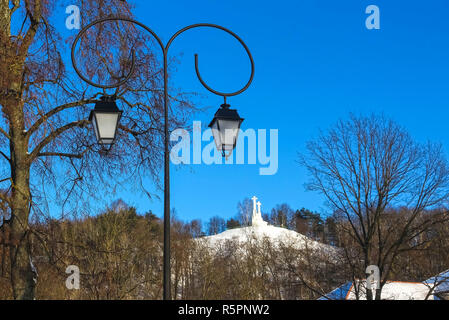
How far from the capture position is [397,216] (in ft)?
74.6

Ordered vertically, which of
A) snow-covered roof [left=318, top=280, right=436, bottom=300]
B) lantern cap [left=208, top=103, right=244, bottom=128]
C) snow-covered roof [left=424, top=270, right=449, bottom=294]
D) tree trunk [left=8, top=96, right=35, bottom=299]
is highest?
lantern cap [left=208, top=103, right=244, bottom=128]

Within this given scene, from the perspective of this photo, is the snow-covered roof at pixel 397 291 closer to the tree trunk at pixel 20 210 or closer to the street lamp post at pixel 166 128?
the tree trunk at pixel 20 210

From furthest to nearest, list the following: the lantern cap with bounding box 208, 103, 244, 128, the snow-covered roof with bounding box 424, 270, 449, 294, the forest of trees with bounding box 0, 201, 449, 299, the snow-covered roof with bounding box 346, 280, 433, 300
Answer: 1. the snow-covered roof with bounding box 346, 280, 433, 300
2. the snow-covered roof with bounding box 424, 270, 449, 294
3. the forest of trees with bounding box 0, 201, 449, 299
4. the lantern cap with bounding box 208, 103, 244, 128

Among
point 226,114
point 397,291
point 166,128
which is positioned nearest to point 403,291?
point 397,291

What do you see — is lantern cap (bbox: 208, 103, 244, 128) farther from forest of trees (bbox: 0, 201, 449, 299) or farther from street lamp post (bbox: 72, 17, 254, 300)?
forest of trees (bbox: 0, 201, 449, 299)

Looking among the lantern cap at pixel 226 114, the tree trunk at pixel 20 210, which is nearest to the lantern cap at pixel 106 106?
the lantern cap at pixel 226 114

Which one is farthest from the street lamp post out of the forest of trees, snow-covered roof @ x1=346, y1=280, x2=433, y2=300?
snow-covered roof @ x1=346, y1=280, x2=433, y2=300

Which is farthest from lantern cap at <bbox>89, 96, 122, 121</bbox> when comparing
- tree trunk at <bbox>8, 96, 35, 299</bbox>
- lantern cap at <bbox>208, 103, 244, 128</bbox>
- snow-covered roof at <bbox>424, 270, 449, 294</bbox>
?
snow-covered roof at <bbox>424, 270, 449, 294</bbox>

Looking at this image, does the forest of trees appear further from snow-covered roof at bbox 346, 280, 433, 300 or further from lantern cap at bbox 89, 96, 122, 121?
lantern cap at bbox 89, 96, 122, 121

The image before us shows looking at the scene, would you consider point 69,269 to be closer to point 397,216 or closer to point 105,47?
point 105,47

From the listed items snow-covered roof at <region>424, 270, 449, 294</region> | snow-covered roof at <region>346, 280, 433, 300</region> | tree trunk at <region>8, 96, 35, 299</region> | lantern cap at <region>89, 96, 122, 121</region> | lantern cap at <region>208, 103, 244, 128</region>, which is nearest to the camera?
lantern cap at <region>89, 96, 122, 121</region>

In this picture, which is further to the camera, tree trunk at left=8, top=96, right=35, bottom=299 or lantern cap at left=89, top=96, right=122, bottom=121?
tree trunk at left=8, top=96, right=35, bottom=299

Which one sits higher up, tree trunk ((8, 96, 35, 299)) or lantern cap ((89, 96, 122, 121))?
lantern cap ((89, 96, 122, 121))
